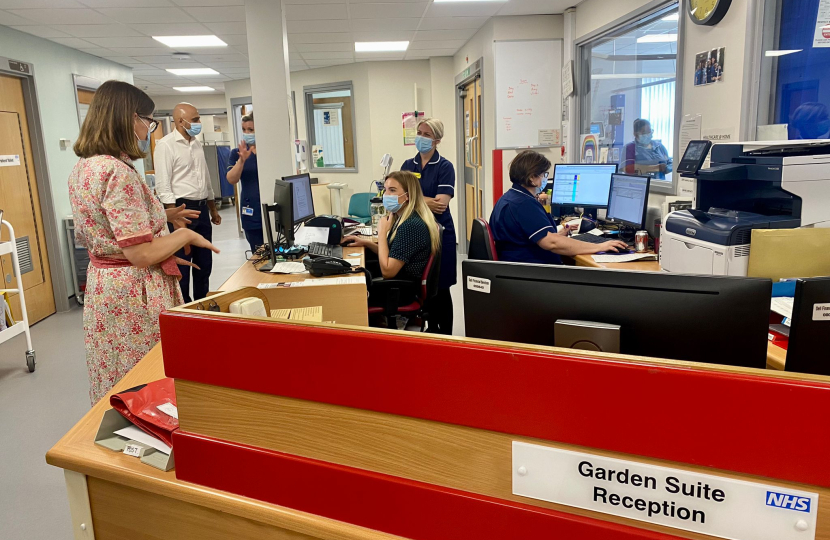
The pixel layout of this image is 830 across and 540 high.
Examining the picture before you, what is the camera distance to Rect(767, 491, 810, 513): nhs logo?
709mm

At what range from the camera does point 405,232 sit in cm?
320

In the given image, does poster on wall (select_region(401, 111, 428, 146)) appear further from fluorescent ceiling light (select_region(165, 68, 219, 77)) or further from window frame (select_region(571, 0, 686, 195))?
fluorescent ceiling light (select_region(165, 68, 219, 77))

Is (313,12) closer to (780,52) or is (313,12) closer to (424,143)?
(424,143)

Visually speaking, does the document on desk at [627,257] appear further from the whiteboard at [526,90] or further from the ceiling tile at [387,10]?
the ceiling tile at [387,10]

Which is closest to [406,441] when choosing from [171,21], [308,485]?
[308,485]

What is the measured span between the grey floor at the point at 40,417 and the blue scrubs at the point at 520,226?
1326mm

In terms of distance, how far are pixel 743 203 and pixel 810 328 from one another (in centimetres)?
174

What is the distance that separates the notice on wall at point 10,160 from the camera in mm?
4914

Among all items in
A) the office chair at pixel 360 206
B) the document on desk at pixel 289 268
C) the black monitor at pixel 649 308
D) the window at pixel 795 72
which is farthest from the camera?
the office chair at pixel 360 206

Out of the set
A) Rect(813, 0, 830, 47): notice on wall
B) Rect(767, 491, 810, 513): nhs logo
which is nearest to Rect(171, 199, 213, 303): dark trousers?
Rect(813, 0, 830, 47): notice on wall

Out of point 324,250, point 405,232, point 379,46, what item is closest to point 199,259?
point 324,250

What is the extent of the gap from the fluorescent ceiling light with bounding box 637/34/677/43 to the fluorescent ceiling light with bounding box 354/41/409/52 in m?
3.35

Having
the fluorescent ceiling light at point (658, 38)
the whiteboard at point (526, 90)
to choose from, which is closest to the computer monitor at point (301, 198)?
the fluorescent ceiling light at point (658, 38)

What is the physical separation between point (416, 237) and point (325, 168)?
6653mm
